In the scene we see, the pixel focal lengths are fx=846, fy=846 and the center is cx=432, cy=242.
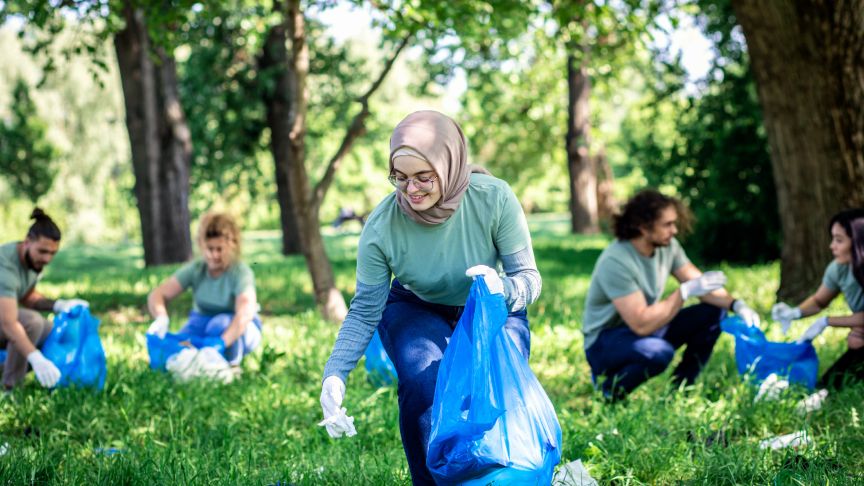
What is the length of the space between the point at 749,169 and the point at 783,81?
4.90 meters

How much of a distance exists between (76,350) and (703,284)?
135 inches

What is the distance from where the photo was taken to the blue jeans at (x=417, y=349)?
2713 millimetres

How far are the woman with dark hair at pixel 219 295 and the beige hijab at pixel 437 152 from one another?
9.00ft

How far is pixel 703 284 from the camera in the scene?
423 cm

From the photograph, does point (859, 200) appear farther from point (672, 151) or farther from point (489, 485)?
point (672, 151)

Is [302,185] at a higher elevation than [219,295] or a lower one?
higher

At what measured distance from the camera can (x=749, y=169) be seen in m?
11.3

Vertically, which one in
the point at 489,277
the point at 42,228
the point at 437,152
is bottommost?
the point at 489,277

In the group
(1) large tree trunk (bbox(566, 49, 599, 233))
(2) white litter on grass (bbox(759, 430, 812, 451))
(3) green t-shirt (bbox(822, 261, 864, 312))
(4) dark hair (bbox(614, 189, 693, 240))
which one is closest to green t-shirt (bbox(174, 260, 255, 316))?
(4) dark hair (bbox(614, 189, 693, 240))

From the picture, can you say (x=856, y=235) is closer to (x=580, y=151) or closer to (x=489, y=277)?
(x=489, y=277)

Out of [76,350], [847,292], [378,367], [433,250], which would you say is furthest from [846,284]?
[76,350]

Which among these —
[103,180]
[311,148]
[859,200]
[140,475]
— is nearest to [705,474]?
[140,475]

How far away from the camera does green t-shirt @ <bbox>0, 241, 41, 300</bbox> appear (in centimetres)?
467

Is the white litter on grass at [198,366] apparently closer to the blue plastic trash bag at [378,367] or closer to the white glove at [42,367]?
the white glove at [42,367]
